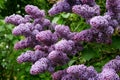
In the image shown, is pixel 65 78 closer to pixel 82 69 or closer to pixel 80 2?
pixel 82 69

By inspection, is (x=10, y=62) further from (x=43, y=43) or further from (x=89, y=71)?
(x=89, y=71)

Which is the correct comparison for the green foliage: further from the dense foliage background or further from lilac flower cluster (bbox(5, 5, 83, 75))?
lilac flower cluster (bbox(5, 5, 83, 75))

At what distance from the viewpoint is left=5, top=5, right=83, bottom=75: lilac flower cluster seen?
1849 mm

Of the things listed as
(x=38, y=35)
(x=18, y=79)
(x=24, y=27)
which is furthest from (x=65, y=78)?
(x=18, y=79)

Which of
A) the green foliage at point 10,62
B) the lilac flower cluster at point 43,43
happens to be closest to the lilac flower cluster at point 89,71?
the lilac flower cluster at point 43,43

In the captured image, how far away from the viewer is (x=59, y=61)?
6.23 ft

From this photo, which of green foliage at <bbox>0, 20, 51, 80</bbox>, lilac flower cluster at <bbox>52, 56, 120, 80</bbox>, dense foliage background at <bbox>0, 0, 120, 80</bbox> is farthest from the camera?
green foliage at <bbox>0, 20, 51, 80</bbox>

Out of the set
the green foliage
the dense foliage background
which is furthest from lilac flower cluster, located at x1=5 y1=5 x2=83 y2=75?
the green foliage

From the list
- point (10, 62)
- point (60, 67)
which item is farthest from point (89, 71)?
point (10, 62)

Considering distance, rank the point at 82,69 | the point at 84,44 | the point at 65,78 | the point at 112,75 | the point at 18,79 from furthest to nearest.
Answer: the point at 18,79
the point at 84,44
the point at 65,78
the point at 82,69
the point at 112,75

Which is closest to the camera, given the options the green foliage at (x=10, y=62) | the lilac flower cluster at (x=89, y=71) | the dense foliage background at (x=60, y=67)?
the lilac flower cluster at (x=89, y=71)

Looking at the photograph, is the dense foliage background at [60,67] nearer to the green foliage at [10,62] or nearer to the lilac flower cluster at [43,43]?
the green foliage at [10,62]

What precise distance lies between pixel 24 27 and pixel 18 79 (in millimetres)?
1316

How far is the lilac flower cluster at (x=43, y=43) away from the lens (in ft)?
6.07
